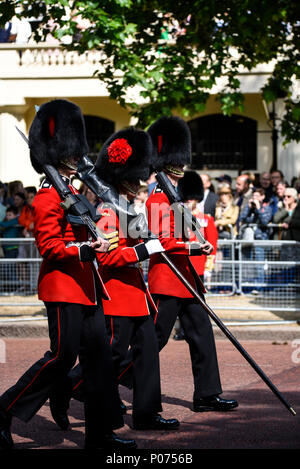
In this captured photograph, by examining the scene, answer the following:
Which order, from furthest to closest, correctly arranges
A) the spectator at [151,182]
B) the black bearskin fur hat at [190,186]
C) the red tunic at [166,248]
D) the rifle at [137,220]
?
the spectator at [151,182] → the black bearskin fur hat at [190,186] → the red tunic at [166,248] → the rifle at [137,220]

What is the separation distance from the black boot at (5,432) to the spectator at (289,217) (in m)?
6.46

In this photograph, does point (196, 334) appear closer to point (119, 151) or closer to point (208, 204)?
point (119, 151)

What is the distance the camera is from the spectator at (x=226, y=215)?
40.2ft

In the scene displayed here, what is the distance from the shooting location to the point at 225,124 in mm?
23703

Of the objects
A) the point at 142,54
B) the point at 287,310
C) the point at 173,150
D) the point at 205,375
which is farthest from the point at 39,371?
the point at 142,54

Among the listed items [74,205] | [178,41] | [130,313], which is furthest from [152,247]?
[178,41]

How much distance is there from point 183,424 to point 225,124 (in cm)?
1822

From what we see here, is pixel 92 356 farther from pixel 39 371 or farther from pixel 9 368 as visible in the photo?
pixel 9 368

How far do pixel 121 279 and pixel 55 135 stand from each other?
0.99 metres

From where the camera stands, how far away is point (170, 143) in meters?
6.84

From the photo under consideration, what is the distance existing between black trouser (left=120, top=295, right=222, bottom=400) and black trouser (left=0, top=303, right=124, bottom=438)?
1.15 m

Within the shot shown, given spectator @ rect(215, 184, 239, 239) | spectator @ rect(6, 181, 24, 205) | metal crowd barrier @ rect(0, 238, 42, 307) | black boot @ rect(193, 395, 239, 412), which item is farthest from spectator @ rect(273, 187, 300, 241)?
black boot @ rect(193, 395, 239, 412)

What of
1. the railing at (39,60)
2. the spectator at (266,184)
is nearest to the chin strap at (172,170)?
the spectator at (266,184)

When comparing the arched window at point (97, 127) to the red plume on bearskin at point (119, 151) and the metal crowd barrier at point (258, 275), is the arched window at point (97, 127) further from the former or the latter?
the red plume on bearskin at point (119, 151)
